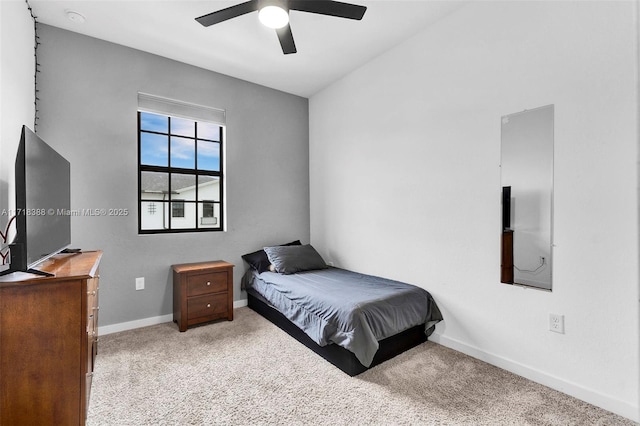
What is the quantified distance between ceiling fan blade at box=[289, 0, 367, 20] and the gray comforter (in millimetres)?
2010

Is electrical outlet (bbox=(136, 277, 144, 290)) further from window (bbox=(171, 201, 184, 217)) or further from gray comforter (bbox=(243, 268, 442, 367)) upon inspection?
gray comforter (bbox=(243, 268, 442, 367))

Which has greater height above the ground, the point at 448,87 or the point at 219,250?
the point at 448,87

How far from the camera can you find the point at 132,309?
304 cm

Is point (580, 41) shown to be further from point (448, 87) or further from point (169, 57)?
point (169, 57)

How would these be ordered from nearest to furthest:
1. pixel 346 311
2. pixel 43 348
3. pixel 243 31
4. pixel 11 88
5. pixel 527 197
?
pixel 43 348
pixel 11 88
pixel 527 197
pixel 346 311
pixel 243 31

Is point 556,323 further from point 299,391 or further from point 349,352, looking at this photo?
point 299,391

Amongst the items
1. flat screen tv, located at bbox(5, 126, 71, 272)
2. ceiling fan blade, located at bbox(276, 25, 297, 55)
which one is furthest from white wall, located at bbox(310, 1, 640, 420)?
flat screen tv, located at bbox(5, 126, 71, 272)

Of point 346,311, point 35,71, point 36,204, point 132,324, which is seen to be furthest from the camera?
point 132,324

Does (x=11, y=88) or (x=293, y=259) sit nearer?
(x=11, y=88)

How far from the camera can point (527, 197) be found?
2.12 m

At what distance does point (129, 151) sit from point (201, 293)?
1.59 meters

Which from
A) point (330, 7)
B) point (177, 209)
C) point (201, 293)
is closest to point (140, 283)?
point (201, 293)

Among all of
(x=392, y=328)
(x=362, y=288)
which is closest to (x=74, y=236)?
(x=362, y=288)

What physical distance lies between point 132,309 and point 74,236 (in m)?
0.88
